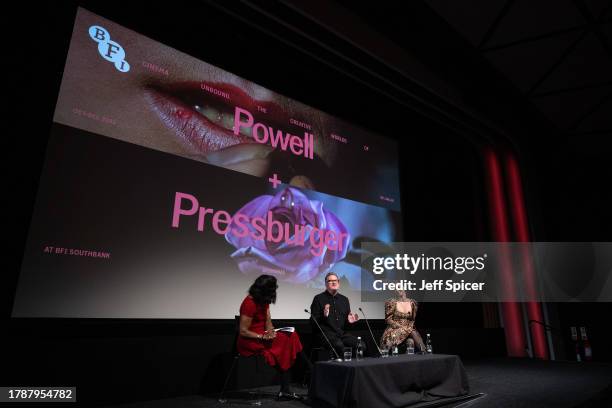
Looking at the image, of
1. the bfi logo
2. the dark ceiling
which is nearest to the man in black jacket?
the bfi logo

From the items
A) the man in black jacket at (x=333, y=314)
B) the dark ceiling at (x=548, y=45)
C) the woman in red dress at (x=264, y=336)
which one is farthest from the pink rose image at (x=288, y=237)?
the dark ceiling at (x=548, y=45)

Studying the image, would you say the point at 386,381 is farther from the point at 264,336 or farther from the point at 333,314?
the point at 333,314

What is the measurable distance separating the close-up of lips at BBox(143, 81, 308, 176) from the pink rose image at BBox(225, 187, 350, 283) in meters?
0.45

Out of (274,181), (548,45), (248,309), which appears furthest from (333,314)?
(548,45)

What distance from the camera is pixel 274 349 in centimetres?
280

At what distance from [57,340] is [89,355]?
23cm

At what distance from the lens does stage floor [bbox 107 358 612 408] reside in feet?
9.14

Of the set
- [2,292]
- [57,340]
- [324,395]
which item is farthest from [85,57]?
→ [324,395]

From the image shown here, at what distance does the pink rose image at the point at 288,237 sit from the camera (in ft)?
12.8

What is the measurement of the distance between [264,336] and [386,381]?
896 millimetres

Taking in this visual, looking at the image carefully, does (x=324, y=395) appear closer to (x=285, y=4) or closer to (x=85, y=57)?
(x=85, y=57)

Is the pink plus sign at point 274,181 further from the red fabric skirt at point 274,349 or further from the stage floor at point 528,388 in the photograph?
the stage floor at point 528,388

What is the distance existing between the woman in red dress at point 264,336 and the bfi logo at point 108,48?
2313 millimetres

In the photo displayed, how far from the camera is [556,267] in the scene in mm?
6703
